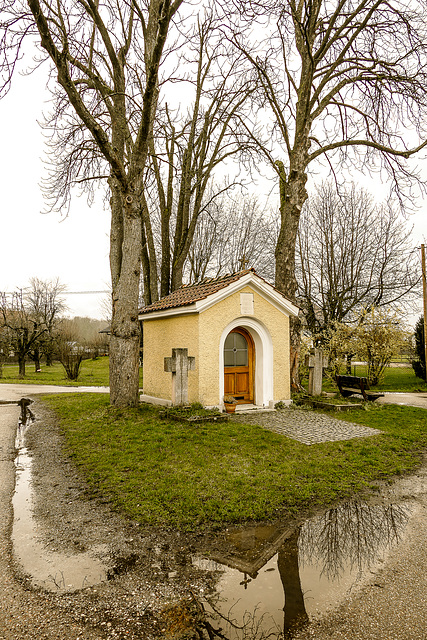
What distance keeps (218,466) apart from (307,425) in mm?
3820

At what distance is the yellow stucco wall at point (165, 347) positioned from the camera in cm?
1077

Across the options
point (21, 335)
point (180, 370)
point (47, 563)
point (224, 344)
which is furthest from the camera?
point (21, 335)

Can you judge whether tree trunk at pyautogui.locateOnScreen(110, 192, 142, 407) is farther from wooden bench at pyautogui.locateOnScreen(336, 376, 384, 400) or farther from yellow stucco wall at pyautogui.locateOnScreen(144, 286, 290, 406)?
wooden bench at pyautogui.locateOnScreen(336, 376, 384, 400)

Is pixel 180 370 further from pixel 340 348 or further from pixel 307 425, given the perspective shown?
pixel 340 348

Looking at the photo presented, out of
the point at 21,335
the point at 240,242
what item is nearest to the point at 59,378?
the point at 21,335

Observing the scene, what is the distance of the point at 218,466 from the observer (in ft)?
21.1

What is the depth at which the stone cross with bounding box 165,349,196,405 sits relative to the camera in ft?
33.2

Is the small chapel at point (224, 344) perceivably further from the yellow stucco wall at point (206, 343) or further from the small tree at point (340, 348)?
the small tree at point (340, 348)

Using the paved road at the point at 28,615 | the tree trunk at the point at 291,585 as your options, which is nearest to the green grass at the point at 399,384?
the tree trunk at the point at 291,585

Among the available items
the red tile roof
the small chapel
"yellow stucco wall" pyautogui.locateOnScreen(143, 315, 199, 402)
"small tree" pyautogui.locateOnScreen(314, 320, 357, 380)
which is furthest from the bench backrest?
"small tree" pyautogui.locateOnScreen(314, 320, 357, 380)

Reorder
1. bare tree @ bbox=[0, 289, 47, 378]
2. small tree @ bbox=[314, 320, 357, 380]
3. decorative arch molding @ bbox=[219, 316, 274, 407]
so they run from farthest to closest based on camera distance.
→ bare tree @ bbox=[0, 289, 47, 378], small tree @ bbox=[314, 320, 357, 380], decorative arch molding @ bbox=[219, 316, 274, 407]

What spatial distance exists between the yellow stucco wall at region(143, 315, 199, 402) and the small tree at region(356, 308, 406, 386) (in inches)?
460

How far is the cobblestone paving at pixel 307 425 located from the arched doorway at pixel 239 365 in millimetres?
1020

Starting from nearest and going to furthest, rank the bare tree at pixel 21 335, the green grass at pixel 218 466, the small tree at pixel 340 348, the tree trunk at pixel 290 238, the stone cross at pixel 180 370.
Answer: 1. the green grass at pixel 218 466
2. the stone cross at pixel 180 370
3. the tree trunk at pixel 290 238
4. the small tree at pixel 340 348
5. the bare tree at pixel 21 335
